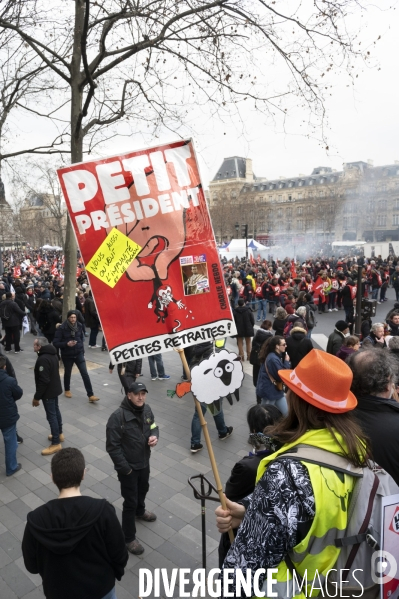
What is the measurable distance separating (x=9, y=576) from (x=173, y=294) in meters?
3.03

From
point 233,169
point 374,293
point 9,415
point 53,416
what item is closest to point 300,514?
point 9,415

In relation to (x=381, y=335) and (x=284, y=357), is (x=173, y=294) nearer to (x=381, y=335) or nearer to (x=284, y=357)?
(x=284, y=357)

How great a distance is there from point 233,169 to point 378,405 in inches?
3221

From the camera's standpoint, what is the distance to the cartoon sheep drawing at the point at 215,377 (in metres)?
2.42

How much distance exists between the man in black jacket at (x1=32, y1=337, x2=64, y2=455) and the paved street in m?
0.23

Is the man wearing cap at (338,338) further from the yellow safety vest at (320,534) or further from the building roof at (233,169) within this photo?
the building roof at (233,169)

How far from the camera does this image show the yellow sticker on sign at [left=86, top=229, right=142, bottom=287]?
8.38 ft

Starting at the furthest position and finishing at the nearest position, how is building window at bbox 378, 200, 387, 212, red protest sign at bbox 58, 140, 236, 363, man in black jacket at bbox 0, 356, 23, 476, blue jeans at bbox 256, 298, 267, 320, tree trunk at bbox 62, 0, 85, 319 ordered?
building window at bbox 378, 200, 387, 212
blue jeans at bbox 256, 298, 267, 320
tree trunk at bbox 62, 0, 85, 319
man in black jacket at bbox 0, 356, 23, 476
red protest sign at bbox 58, 140, 236, 363

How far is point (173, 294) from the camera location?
265cm

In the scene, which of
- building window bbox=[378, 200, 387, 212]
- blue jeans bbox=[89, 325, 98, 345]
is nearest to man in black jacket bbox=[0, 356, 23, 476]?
blue jeans bbox=[89, 325, 98, 345]

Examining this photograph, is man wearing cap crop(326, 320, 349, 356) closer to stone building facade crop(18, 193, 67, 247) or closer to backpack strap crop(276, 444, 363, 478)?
backpack strap crop(276, 444, 363, 478)

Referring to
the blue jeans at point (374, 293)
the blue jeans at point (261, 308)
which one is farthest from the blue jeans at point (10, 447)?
the blue jeans at point (374, 293)

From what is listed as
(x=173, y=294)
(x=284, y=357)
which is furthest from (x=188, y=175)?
(x=284, y=357)

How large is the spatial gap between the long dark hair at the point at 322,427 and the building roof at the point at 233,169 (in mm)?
80483
